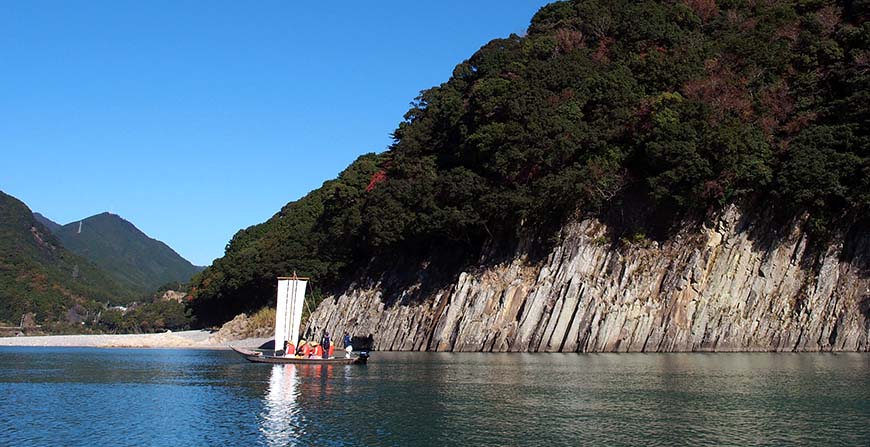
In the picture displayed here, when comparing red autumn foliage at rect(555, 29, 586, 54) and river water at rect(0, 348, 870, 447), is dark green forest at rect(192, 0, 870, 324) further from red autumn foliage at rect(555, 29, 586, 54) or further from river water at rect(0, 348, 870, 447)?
river water at rect(0, 348, 870, 447)

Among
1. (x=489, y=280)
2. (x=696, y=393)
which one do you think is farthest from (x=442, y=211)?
(x=696, y=393)

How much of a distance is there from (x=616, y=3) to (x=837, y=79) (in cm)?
2815

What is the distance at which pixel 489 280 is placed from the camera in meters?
71.7

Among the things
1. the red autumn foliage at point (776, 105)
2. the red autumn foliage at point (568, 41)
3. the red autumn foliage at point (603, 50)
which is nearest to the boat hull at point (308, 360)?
the red autumn foliage at point (776, 105)

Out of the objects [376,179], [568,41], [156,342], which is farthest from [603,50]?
[156,342]

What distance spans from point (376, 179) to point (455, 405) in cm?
6307

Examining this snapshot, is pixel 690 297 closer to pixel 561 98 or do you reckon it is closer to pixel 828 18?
pixel 561 98

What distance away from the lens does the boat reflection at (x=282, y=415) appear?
85.2 feet

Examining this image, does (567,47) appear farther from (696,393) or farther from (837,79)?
(696,393)

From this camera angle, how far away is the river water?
25.8m

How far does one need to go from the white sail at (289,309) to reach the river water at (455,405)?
9.30m

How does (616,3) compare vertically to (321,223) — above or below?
above

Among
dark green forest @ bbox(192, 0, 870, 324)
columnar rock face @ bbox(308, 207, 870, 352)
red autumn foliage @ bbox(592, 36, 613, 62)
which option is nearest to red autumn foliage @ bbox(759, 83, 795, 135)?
dark green forest @ bbox(192, 0, 870, 324)

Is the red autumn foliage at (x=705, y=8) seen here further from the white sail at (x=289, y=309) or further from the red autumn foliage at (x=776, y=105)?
the white sail at (x=289, y=309)
